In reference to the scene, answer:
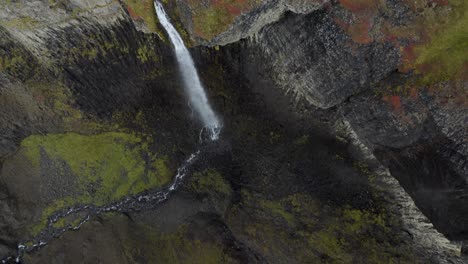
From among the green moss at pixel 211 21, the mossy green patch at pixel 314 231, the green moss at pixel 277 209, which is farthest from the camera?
the green moss at pixel 277 209

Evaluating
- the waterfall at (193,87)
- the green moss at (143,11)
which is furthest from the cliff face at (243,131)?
the waterfall at (193,87)

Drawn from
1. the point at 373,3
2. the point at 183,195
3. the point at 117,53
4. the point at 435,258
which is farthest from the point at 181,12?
the point at 435,258

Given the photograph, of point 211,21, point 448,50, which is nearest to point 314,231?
point 448,50

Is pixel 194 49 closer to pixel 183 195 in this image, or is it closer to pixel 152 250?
pixel 183 195

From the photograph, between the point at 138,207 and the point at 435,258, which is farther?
the point at 138,207

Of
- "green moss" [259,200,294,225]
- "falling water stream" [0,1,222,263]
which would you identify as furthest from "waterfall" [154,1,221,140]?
"green moss" [259,200,294,225]

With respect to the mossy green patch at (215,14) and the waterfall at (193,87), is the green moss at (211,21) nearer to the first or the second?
the mossy green patch at (215,14)

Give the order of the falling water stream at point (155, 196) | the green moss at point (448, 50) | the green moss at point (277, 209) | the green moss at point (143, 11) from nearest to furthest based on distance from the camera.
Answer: the green moss at point (448, 50) < the green moss at point (143, 11) < the green moss at point (277, 209) < the falling water stream at point (155, 196)
